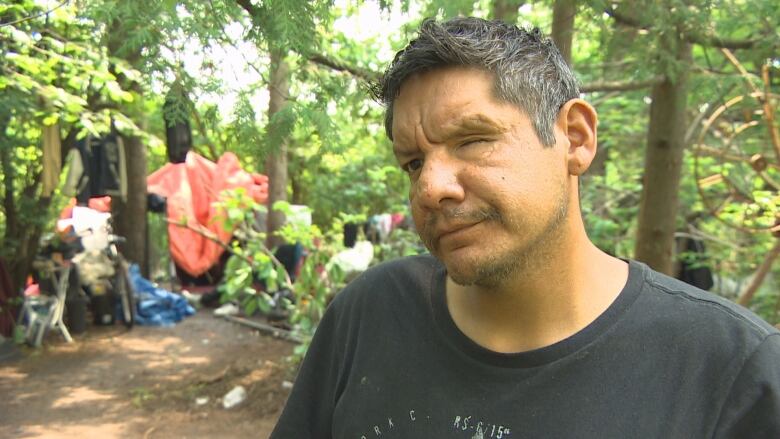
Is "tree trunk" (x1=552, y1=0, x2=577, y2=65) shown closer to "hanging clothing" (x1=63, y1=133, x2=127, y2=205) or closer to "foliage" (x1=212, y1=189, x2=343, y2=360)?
"foliage" (x1=212, y1=189, x2=343, y2=360)

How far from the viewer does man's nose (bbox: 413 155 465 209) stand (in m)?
1.19

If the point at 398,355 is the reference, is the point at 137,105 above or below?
above

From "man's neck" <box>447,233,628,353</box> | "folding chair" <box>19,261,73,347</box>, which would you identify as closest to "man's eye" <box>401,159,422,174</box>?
"man's neck" <box>447,233,628,353</box>

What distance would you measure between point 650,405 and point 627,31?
304 centimetres

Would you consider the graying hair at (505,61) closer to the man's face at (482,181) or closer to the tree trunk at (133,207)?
the man's face at (482,181)

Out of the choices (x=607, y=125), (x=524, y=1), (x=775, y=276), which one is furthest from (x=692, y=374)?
(x=607, y=125)

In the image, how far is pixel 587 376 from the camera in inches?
46.4

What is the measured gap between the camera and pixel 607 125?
7.02 meters

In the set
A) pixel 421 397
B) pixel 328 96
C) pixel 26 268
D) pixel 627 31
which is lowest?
pixel 26 268

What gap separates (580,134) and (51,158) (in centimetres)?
772

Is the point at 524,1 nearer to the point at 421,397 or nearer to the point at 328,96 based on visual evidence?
the point at 328,96

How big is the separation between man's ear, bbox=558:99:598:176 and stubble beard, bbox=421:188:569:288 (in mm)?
74

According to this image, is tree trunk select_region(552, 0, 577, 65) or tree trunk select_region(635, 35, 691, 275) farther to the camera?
tree trunk select_region(635, 35, 691, 275)

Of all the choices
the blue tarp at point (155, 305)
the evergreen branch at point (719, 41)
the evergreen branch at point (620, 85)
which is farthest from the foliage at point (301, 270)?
the evergreen branch at point (719, 41)
